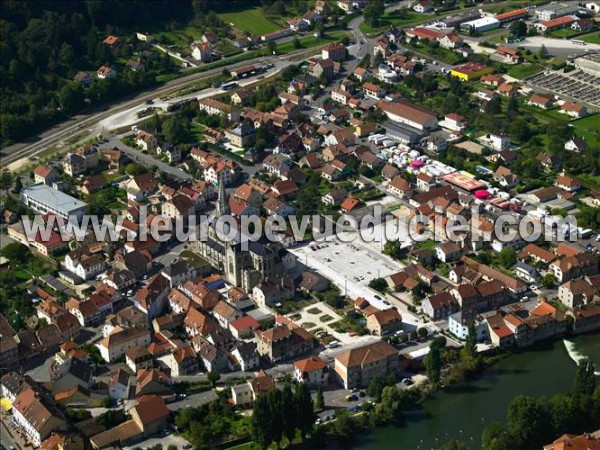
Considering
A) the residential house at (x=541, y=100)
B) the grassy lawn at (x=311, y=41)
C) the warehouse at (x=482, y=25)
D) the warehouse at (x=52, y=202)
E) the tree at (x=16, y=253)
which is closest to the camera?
the tree at (x=16, y=253)

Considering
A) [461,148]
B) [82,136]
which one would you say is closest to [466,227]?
[461,148]

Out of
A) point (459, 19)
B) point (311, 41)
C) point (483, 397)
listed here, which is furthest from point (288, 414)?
point (459, 19)

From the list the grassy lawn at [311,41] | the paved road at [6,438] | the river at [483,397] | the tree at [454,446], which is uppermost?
the tree at [454,446]

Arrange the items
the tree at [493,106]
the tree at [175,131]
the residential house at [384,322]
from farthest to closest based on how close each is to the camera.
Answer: the tree at [493,106] < the tree at [175,131] < the residential house at [384,322]

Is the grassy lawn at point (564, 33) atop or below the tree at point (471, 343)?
below

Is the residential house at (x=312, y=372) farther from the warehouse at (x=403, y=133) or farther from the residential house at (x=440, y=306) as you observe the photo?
the warehouse at (x=403, y=133)

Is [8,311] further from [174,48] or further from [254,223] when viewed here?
[174,48]

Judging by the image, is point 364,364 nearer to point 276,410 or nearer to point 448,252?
point 276,410

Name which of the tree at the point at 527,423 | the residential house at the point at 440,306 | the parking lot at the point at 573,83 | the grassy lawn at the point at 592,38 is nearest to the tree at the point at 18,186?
the residential house at the point at 440,306
